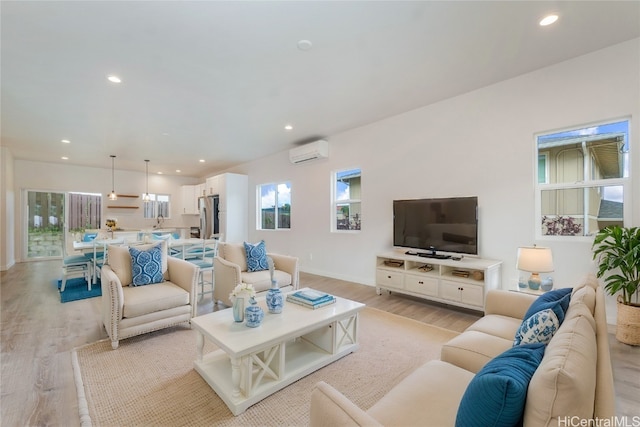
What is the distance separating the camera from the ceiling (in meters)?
2.14

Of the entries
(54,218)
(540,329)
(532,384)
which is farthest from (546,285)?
(54,218)

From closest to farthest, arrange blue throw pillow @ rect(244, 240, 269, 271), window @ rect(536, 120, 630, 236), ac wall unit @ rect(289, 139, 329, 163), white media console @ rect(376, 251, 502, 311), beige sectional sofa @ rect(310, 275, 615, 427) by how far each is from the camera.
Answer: beige sectional sofa @ rect(310, 275, 615, 427) < window @ rect(536, 120, 630, 236) < white media console @ rect(376, 251, 502, 311) < blue throw pillow @ rect(244, 240, 269, 271) < ac wall unit @ rect(289, 139, 329, 163)

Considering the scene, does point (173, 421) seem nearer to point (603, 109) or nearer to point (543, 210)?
point (543, 210)

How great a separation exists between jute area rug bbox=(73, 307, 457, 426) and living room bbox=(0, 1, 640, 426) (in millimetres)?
1703

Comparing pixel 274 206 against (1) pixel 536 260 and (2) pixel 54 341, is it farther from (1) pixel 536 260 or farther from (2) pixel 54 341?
(1) pixel 536 260

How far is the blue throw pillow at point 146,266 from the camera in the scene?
9.75 feet

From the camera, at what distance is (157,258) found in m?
3.10

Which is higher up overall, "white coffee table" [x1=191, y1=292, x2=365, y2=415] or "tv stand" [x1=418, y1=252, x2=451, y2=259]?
"tv stand" [x1=418, y1=252, x2=451, y2=259]

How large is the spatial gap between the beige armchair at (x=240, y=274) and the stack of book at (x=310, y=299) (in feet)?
2.87

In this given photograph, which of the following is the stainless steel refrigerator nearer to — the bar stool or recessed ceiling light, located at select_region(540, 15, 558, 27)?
the bar stool

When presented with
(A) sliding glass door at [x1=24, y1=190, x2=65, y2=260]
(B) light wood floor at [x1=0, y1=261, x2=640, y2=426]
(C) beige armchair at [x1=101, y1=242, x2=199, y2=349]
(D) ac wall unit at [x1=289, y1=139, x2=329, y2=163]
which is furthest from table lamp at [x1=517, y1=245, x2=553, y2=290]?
(A) sliding glass door at [x1=24, y1=190, x2=65, y2=260]

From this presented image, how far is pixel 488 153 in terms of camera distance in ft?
11.6

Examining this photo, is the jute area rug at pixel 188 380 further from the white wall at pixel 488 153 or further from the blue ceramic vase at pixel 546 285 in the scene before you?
the white wall at pixel 488 153

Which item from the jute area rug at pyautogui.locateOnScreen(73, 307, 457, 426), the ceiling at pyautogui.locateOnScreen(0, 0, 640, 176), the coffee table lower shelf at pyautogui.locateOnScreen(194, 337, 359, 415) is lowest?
the jute area rug at pyautogui.locateOnScreen(73, 307, 457, 426)
